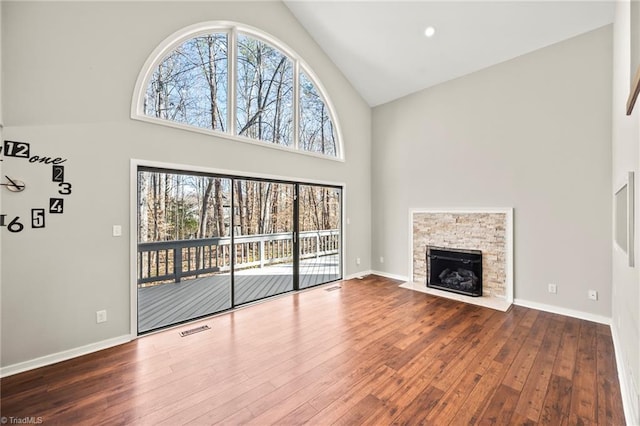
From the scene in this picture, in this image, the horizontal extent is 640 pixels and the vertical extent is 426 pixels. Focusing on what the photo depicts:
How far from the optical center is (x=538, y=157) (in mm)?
3875

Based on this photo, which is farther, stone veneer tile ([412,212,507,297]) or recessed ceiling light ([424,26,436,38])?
stone veneer tile ([412,212,507,297])

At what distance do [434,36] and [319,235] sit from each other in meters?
3.90

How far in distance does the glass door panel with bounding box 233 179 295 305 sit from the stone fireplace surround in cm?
242

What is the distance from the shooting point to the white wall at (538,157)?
11.3 ft

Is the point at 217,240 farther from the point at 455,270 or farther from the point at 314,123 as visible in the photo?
the point at 455,270

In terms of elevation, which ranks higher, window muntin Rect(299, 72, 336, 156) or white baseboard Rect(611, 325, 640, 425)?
window muntin Rect(299, 72, 336, 156)

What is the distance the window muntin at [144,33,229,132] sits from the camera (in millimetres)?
3297

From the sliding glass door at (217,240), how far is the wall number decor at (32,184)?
26.0 inches

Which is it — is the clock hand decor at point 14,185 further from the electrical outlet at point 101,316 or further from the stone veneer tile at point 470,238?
the stone veneer tile at point 470,238

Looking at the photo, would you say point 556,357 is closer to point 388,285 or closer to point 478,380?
point 478,380

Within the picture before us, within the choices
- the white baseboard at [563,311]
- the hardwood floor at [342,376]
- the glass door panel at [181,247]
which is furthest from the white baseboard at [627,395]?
the glass door panel at [181,247]

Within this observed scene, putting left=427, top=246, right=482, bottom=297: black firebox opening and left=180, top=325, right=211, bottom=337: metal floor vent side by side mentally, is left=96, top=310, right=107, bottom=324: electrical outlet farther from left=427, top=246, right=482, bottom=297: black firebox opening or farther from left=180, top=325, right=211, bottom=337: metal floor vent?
left=427, top=246, right=482, bottom=297: black firebox opening

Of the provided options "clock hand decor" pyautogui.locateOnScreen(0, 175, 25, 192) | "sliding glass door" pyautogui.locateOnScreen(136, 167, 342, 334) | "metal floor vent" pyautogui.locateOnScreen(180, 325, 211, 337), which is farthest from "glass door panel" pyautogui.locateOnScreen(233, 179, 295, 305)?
"clock hand decor" pyautogui.locateOnScreen(0, 175, 25, 192)

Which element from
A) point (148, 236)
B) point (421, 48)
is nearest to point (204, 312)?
point (148, 236)
